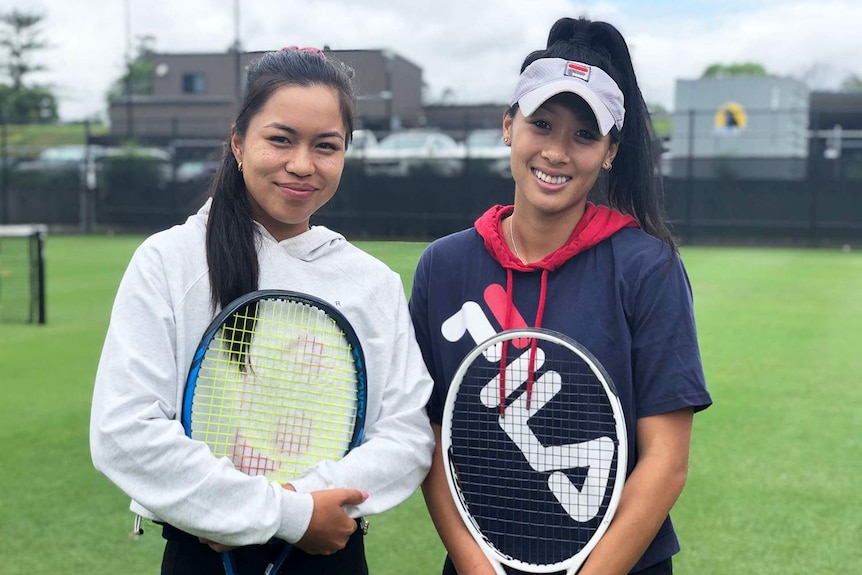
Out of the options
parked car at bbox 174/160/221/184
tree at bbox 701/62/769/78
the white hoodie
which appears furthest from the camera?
tree at bbox 701/62/769/78

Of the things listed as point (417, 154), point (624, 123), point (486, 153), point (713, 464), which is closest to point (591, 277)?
point (624, 123)

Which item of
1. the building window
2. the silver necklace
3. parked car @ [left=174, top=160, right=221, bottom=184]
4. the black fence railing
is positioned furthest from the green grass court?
the building window

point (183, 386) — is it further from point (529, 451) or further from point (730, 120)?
point (730, 120)

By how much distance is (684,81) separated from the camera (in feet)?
80.8

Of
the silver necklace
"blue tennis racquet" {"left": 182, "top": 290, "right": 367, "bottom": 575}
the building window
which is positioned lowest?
"blue tennis racquet" {"left": 182, "top": 290, "right": 367, "bottom": 575}

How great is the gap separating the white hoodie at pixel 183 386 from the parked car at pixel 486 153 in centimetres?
1708

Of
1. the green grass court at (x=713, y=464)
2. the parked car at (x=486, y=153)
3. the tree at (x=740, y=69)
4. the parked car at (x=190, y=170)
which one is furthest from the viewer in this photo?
the tree at (x=740, y=69)

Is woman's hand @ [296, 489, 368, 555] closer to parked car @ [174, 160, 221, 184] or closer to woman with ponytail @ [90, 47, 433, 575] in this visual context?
woman with ponytail @ [90, 47, 433, 575]

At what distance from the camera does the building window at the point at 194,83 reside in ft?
149

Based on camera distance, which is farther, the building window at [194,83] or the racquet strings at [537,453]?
the building window at [194,83]

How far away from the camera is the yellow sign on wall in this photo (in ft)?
76.2

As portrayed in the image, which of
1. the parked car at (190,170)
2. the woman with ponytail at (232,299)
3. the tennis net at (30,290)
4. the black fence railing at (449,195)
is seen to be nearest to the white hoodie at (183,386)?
the woman with ponytail at (232,299)

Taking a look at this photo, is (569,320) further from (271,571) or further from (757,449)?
(757,449)

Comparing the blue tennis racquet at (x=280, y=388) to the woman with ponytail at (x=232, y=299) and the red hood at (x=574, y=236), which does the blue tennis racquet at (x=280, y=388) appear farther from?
the red hood at (x=574, y=236)
